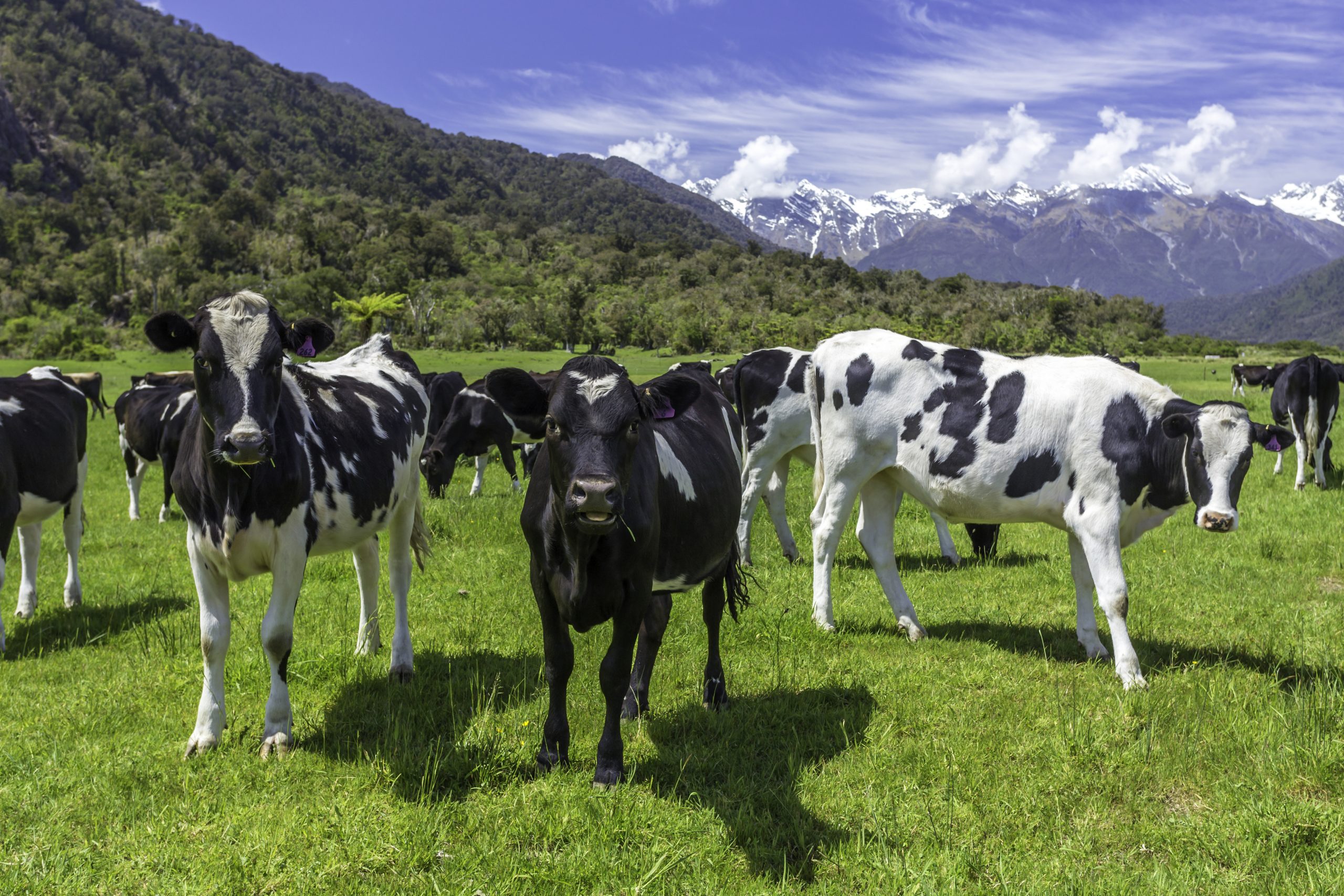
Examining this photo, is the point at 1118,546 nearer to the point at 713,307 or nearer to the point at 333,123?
the point at 713,307

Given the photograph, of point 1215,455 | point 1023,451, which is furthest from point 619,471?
point 1215,455

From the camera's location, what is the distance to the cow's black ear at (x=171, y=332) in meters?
4.66

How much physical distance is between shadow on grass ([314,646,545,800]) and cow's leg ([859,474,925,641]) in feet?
10.3

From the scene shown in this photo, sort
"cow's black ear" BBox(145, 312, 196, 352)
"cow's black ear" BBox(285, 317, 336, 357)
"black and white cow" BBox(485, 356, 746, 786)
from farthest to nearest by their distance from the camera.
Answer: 1. "cow's black ear" BBox(285, 317, 336, 357)
2. "cow's black ear" BBox(145, 312, 196, 352)
3. "black and white cow" BBox(485, 356, 746, 786)

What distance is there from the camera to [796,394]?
10289mm

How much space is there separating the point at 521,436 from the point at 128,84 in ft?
579

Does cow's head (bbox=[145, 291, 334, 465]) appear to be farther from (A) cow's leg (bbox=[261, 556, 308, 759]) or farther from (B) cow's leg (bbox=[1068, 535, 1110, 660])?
(B) cow's leg (bbox=[1068, 535, 1110, 660])

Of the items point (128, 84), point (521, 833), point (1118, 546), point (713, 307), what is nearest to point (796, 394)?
point (1118, 546)

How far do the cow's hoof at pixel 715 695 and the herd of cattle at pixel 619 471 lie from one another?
0.05ft

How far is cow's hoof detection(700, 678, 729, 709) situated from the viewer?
561 cm

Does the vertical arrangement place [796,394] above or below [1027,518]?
above

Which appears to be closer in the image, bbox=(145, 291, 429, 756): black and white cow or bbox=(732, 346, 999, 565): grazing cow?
bbox=(145, 291, 429, 756): black and white cow

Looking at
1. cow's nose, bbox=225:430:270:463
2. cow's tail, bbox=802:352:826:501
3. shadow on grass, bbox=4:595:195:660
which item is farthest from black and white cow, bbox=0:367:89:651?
cow's tail, bbox=802:352:826:501

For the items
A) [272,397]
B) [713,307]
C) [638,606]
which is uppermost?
[713,307]
